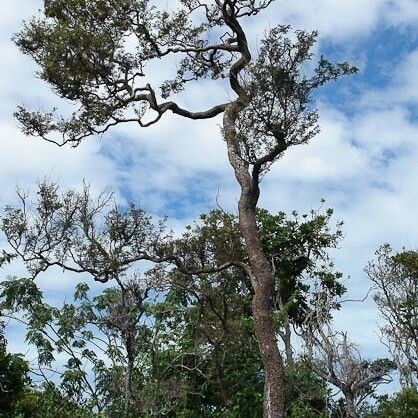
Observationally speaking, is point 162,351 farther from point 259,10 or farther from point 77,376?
point 259,10

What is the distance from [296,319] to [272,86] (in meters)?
9.75

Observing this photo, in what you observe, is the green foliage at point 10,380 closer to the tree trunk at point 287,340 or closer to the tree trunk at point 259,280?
the tree trunk at point 259,280

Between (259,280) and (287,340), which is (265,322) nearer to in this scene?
(259,280)

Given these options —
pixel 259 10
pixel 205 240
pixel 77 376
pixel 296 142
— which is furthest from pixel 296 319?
pixel 259 10

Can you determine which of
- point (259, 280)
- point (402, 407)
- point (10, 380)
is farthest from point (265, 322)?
point (402, 407)

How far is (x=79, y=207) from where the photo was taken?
581 inches

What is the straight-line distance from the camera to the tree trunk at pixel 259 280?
920 cm

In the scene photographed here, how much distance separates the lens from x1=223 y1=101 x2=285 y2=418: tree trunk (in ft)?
30.2

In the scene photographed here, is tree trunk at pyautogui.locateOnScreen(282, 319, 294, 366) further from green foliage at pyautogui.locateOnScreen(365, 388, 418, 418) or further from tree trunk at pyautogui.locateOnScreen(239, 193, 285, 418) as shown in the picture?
tree trunk at pyautogui.locateOnScreen(239, 193, 285, 418)

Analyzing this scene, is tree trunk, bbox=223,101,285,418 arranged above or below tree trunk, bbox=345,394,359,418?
above

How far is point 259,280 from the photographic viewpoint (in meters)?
9.85

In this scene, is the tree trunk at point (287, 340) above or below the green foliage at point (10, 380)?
above

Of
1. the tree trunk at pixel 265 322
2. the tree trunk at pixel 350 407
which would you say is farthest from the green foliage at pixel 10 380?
the tree trunk at pixel 350 407

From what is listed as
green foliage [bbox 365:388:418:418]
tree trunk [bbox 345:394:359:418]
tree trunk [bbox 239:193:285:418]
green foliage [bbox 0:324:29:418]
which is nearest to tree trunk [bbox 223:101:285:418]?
tree trunk [bbox 239:193:285:418]
